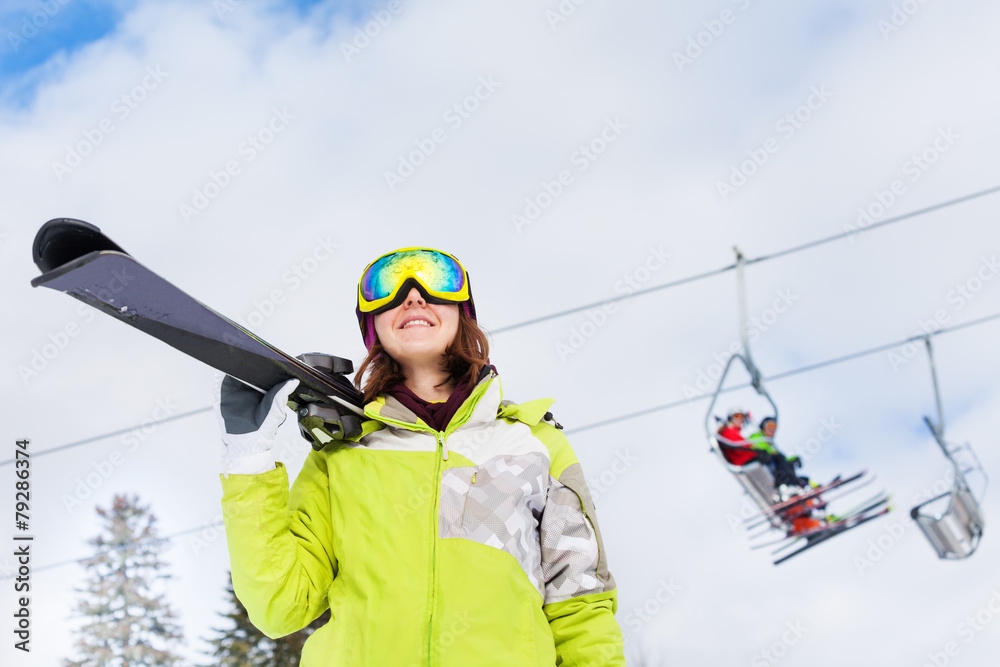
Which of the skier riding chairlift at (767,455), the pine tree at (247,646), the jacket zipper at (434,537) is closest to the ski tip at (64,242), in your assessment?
the jacket zipper at (434,537)

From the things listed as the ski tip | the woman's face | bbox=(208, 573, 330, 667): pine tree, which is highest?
bbox=(208, 573, 330, 667): pine tree

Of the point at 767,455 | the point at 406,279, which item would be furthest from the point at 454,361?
the point at 767,455

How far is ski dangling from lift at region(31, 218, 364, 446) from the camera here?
1413mm

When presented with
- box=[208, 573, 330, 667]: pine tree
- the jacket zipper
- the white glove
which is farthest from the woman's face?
box=[208, 573, 330, 667]: pine tree

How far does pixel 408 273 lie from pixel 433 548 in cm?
82

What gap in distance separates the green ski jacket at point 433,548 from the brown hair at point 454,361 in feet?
0.43

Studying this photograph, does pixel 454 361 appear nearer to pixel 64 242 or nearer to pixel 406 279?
pixel 406 279

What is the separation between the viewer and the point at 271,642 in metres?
12.2

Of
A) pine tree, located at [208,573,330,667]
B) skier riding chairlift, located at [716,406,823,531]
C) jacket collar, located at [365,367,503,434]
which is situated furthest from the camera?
pine tree, located at [208,573,330,667]

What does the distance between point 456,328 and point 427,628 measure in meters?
0.88

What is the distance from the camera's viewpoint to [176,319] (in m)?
1.62

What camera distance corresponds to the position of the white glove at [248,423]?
5.41ft

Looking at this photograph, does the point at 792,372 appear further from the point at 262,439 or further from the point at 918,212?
the point at 262,439

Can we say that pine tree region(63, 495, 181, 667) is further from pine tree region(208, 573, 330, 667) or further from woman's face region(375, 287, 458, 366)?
woman's face region(375, 287, 458, 366)
